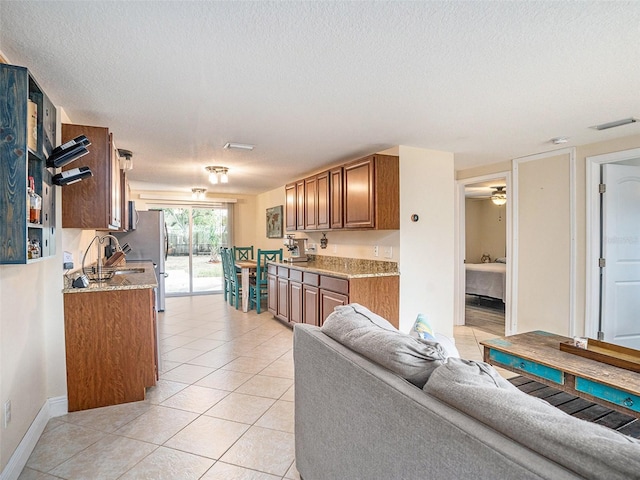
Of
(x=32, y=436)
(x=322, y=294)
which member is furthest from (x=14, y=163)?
(x=322, y=294)

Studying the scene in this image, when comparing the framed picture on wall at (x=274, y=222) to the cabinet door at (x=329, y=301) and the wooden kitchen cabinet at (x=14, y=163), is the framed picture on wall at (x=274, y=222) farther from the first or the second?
the wooden kitchen cabinet at (x=14, y=163)

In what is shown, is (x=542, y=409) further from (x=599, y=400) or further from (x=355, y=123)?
(x=355, y=123)

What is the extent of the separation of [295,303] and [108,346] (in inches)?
97.3

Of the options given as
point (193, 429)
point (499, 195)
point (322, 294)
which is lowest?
point (193, 429)

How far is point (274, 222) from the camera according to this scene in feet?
Result: 23.6

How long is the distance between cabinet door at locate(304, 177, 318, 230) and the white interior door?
10.6 feet

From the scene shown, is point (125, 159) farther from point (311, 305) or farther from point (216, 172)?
point (311, 305)

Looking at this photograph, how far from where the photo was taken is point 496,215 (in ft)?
27.9

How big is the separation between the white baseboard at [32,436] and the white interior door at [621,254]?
489cm

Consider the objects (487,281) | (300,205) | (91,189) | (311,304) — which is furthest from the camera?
(487,281)

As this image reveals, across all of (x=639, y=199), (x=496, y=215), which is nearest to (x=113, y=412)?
(x=639, y=199)

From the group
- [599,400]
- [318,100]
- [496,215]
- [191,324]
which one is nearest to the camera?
[599,400]

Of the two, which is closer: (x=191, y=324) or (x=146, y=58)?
(x=146, y=58)

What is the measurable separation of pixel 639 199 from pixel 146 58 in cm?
479
